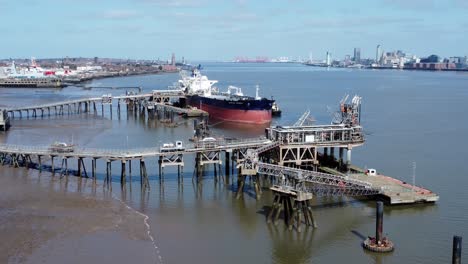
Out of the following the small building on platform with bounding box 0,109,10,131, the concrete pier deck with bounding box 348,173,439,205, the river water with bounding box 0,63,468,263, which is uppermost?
the small building on platform with bounding box 0,109,10,131

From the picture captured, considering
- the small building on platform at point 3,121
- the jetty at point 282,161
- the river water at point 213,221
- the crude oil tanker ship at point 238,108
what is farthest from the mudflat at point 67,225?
the crude oil tanker ship at point 238,108

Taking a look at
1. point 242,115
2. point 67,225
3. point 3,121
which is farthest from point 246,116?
point 67,225

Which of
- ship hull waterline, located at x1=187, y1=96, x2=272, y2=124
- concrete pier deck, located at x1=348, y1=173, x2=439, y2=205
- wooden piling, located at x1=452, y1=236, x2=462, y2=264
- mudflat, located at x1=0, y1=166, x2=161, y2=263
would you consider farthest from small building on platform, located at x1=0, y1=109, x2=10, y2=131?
wooden piling, located at x1=452, y1=236, x2=462, y2=264

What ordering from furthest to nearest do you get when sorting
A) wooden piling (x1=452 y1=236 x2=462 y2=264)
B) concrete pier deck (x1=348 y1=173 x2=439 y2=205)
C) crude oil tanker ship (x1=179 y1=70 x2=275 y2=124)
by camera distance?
1. crude oil tanker ship (x1=179 y1=70 x2=275 y2=124)
2. concrete pier deck (x1=348 y1=173 x2=439 y2=205)
3. wooden piling (x1=452 y1=236 x2=462 y2=264)

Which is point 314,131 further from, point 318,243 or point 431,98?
point 431,98

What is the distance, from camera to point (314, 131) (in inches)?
1759

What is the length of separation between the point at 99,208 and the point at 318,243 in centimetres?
1478

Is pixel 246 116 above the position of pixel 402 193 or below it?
above

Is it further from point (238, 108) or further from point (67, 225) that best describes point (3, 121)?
point (67, 225)

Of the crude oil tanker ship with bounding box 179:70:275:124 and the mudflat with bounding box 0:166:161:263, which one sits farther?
the crude oil tanker ship with bounding box 179:70:275:124

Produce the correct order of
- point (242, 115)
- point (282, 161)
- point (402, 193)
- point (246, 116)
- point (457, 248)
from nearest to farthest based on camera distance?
point (457, 248) < point (402, 193) < point (282, 161) < point (246, 116) < point (242, 115)

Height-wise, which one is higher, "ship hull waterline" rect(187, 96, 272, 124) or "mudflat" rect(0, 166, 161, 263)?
"ship hull waterline" rect(187, 96, 272, 124)

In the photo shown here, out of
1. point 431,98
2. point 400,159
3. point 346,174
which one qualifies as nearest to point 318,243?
point 346,174

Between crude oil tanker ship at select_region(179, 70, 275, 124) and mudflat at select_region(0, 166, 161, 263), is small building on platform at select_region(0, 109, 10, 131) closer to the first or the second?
mudflat at select_region(0, 166, 161, 263)
